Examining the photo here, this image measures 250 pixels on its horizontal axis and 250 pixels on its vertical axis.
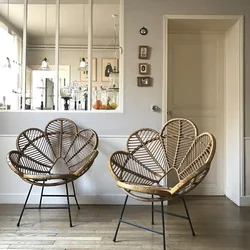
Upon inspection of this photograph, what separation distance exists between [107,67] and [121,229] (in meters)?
1.83

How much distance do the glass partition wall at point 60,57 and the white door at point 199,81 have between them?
29.2 inches

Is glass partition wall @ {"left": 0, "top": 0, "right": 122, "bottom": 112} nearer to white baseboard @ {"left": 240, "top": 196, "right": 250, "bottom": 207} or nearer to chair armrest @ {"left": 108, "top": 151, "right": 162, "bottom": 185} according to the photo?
chair armrest @ {"left": 108, "top": 151, "right": 162, "bottom": 185}

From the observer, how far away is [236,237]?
86.7 inches

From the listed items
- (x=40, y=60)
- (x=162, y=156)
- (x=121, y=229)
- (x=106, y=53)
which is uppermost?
(x=106, y=53)

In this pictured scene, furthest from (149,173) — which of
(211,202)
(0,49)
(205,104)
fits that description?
(0,49)

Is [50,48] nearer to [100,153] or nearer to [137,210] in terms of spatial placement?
[100,153]

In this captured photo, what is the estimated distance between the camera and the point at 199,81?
3.52m

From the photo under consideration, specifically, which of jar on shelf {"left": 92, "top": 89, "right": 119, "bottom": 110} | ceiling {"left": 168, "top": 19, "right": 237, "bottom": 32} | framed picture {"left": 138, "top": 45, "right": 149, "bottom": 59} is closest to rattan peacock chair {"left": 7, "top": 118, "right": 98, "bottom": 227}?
jar on shelf {"left": 92, "top": 89, "right": 119, "bottom": 110}

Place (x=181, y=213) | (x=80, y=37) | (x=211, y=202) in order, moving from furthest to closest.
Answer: (x=80, y=37), (x=211, y=202), (x=181, y=213)

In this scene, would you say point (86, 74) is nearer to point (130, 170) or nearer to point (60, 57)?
point (60, 57)

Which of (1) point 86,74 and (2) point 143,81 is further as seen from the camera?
(1) point 86,74

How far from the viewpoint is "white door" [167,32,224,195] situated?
350cm

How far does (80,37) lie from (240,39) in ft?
6.00

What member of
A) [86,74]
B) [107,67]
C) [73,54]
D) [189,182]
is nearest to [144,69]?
[107,67]
